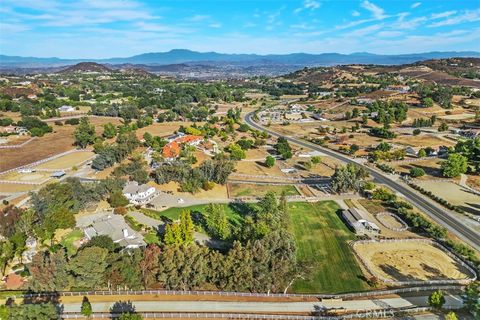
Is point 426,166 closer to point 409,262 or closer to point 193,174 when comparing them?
point 409,262

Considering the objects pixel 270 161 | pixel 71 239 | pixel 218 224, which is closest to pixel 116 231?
pixel 71 239

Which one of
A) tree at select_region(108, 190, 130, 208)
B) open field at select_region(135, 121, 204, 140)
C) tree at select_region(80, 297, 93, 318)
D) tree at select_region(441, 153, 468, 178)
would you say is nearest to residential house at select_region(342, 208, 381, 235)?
tree at select_region(441, 153, 468, 178)

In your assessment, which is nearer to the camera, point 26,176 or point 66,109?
point 26,176

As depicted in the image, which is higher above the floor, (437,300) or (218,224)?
(218,224)

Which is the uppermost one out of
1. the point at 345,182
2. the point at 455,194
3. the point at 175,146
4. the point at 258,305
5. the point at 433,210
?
the point at 175,146

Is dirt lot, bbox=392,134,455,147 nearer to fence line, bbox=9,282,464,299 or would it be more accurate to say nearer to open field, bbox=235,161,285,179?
open field, bbox=235,161,285,179

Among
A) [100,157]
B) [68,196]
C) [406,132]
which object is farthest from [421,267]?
[406,132]

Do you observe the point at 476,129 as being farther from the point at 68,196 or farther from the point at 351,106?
the point at 68,196
